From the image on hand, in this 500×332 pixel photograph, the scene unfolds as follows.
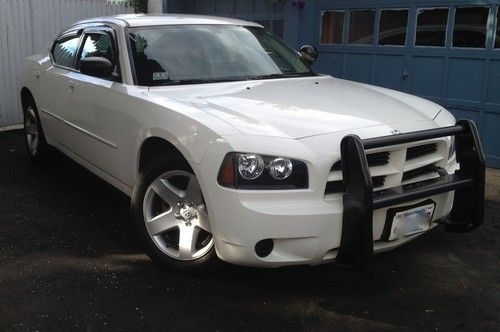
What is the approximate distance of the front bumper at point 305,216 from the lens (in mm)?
2914

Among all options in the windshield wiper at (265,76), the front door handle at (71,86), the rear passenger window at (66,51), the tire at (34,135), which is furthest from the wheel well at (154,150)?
the tire at (34,135)

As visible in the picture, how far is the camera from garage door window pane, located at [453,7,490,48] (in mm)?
6367

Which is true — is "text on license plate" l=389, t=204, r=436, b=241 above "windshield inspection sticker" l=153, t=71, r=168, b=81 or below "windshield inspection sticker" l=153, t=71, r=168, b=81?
below

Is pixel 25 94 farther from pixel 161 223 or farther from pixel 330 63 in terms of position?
pixel 330 63

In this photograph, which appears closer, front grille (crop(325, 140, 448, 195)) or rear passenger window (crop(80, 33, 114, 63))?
front grille (crop(325, 140, 448, 195))

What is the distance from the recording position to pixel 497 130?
6363mm

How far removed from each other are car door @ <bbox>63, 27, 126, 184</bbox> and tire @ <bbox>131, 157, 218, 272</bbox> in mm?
589

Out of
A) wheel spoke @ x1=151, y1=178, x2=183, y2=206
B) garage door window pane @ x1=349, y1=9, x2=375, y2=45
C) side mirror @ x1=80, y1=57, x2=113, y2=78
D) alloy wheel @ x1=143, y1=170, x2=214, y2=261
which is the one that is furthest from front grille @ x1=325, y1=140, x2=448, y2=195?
garage door window pane @ x1=349, y1=9, x2=375, y2=45

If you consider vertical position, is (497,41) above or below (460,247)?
above

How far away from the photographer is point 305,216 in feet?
9.59

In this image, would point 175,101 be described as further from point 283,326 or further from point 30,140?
point 30,140

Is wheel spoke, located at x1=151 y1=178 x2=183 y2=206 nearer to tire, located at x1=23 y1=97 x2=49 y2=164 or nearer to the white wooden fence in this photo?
tire, located at x1=23 y1=97 x2=49 y2=164

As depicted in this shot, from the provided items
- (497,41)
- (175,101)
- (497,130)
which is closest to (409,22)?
(497,41)

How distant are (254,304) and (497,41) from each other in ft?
15.0
